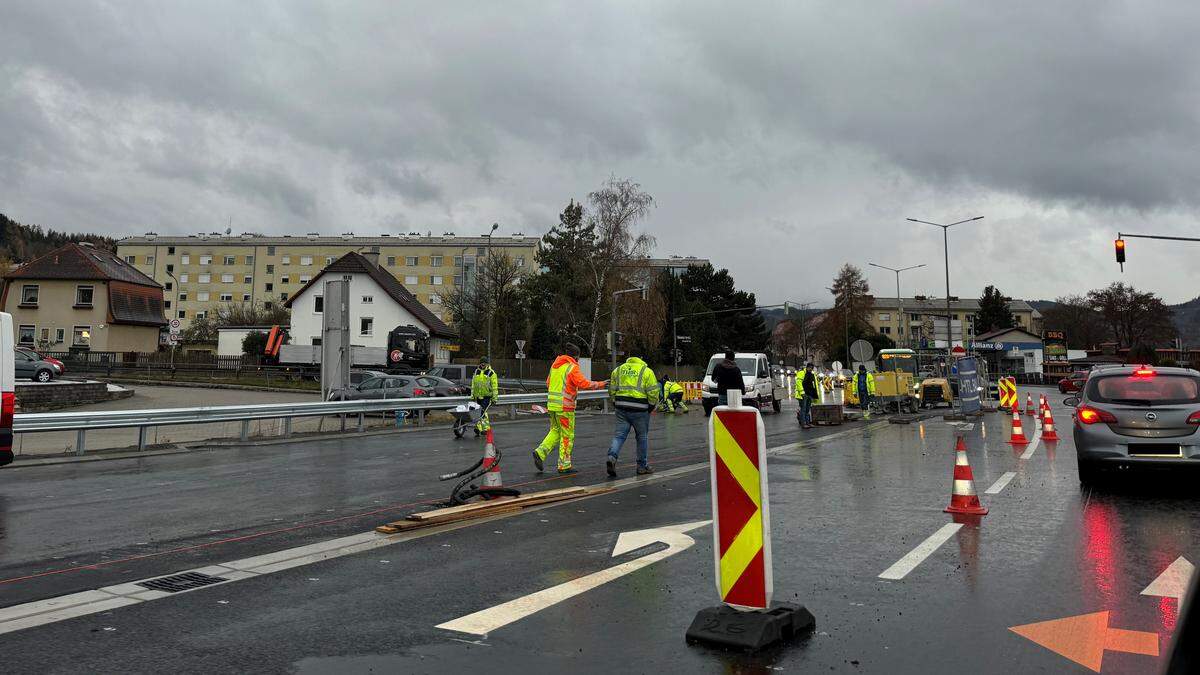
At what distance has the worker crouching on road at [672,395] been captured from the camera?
2258cm

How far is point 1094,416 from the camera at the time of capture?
369 inches

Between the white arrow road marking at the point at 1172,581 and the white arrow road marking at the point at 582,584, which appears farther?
the white arrow road marking at the point at 1172,581

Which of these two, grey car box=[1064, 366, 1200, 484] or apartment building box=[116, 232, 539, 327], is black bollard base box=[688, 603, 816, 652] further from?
apartment building box=[116, 232, 539, 327]

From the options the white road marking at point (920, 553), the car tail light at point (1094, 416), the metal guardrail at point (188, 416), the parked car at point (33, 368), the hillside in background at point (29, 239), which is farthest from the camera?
the hillside in background at point (29, 239)

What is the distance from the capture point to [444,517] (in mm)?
7320

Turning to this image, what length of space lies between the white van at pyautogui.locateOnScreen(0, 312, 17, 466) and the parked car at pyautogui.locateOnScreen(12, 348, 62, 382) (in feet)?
98.9

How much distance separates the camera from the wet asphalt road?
153 inches

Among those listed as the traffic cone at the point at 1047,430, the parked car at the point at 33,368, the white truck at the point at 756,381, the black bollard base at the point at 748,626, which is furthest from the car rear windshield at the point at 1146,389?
the parked car at the point at 33,368

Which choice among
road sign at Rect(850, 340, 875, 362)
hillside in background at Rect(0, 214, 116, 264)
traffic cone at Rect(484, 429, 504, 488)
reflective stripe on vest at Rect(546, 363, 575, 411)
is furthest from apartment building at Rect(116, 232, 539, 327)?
traffic cone at Rect(484, 429, 504, 488)

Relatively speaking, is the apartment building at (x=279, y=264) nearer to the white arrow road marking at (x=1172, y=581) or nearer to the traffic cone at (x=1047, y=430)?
the traffic cone at (x=1047, y=430)

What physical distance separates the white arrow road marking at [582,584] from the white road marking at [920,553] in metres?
1.54

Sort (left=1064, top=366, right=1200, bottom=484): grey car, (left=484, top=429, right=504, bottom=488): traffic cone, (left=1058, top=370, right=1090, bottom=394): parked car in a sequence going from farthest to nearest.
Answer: (left=1058, top=370, right=1090, bottom=394): parked car
(left=1064, top=366, right=1200, bottom=484): grey car
(left=484, top=429, right=504, bottom=488): traffic cone

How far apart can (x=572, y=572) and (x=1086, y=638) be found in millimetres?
3024

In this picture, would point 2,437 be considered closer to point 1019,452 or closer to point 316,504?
point 316,504
